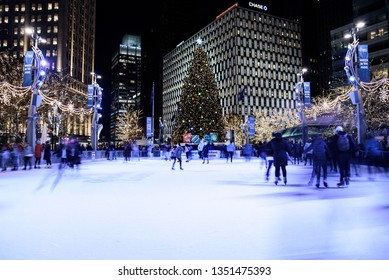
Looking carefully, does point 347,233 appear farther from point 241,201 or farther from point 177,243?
point 241,201

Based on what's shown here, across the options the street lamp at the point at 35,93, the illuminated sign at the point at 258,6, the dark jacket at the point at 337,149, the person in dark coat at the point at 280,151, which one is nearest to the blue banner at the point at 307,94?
the dark jacket at the point at 337,149

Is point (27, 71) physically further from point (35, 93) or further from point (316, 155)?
point (316, 155)

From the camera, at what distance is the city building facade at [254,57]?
9506 centimetres

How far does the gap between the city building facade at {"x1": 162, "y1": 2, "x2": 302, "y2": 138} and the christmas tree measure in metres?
47.9

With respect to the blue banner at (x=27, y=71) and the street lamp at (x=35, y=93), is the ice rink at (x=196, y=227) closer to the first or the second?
the blue banner at (x=27, y=71)

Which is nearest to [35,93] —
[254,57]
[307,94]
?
[307,94]

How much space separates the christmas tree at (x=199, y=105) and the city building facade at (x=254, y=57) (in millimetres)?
47861

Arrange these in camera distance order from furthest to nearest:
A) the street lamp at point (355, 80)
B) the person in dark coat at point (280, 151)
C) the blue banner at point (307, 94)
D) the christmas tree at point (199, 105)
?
the christmas tree at point (199, 105) → the blue banner at point (307, 94) → the street lamp at point (355, 80) → the person in dark coat at point (280, 151)

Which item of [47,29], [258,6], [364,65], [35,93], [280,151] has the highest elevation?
[258,6]

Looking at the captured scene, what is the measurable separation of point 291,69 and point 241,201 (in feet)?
337

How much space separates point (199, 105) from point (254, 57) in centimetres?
6028

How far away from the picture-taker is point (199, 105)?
1698 inches
